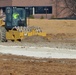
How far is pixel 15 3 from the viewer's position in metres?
93.6

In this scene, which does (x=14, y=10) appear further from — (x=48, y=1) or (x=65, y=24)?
(x=48, y=1)

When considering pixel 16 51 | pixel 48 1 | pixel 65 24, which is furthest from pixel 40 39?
pixel 48 1

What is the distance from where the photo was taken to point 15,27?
98.4 feet

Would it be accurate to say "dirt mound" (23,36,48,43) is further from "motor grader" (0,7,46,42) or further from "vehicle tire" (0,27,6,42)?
"vehicle tire" (0,27,6,42)

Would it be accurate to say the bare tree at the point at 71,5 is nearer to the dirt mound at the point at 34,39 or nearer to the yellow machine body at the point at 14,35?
the dirt mound at the point at 34,39

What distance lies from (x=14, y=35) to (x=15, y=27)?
3.74 feet

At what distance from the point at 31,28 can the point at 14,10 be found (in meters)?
1.86

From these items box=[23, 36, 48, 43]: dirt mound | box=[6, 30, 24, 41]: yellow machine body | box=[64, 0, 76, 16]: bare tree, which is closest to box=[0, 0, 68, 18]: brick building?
box=[64, 0, 76, 16]: bare tree

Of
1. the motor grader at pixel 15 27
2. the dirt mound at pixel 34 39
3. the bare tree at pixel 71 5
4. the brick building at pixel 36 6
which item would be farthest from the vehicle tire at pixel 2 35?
the brick building at pixel 36 6

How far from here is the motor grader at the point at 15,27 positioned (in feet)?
95.5

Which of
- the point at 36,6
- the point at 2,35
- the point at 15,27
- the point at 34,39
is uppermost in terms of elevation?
the point at 15,27

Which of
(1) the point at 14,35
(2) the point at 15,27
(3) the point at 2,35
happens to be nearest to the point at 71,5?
(2) the point at 15,27

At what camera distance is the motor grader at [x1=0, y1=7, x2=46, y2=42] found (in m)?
29.1

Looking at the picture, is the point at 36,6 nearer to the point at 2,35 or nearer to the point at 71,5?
the point at 71,5
